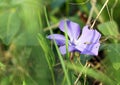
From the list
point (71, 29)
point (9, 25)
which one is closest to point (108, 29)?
point (71, 29)

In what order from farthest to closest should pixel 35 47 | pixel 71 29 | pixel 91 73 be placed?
pixel 35 47 < pixel 71 29 < pixel 91 73

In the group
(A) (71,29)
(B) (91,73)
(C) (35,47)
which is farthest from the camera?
(C) (35,47)

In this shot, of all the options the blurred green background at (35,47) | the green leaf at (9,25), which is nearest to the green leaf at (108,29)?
the blurred green background at (35,47)

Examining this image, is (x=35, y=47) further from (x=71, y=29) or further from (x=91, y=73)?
(x=91, y=73)

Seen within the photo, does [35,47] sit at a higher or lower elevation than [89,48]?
lower

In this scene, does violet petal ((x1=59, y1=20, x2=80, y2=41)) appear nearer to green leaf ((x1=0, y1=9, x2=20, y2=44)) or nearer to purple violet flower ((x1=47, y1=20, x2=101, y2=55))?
purple violet flower ((x1=47, y1=20, x2=101, y2=55))

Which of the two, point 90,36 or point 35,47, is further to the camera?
point 35,47

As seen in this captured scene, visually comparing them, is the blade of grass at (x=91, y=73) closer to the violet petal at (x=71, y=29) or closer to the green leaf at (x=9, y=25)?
the violet petal at (x=71, y=29)
